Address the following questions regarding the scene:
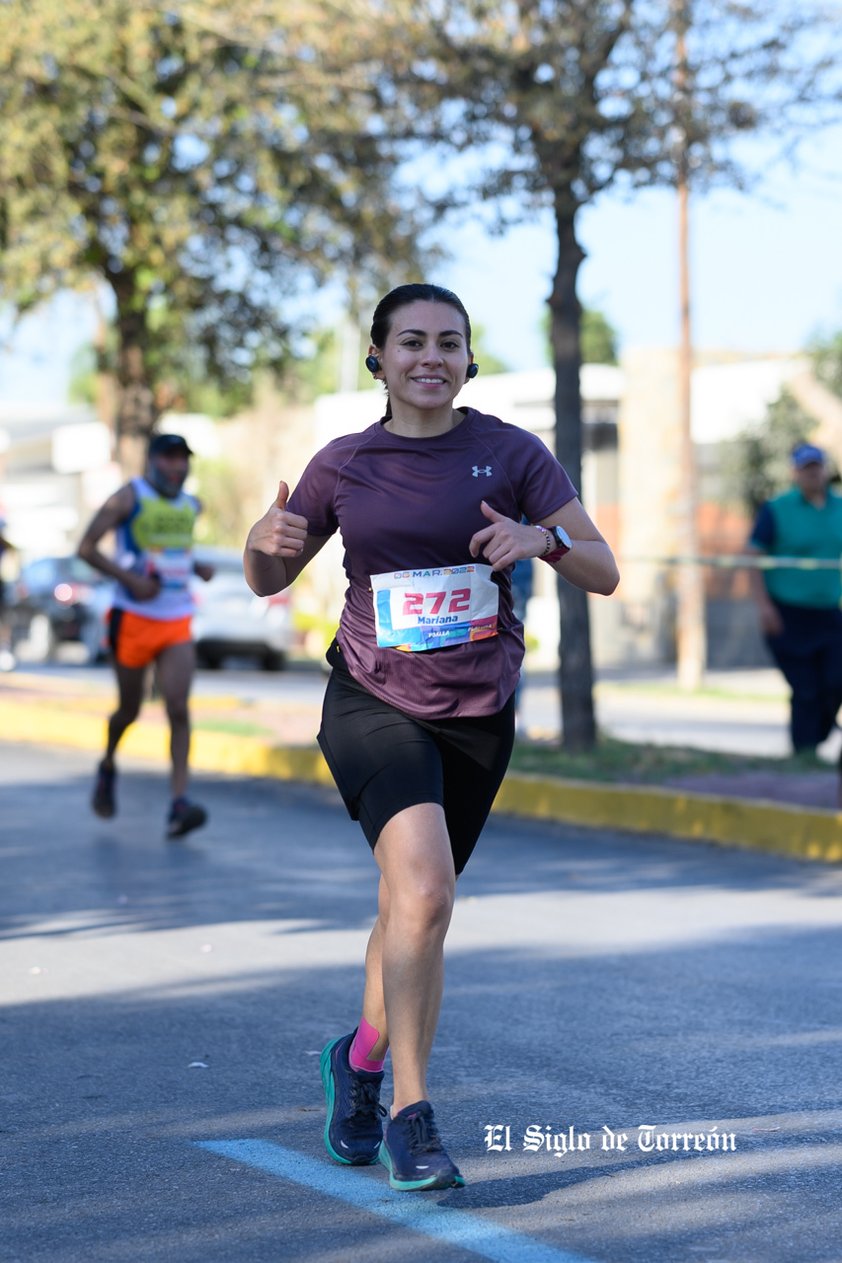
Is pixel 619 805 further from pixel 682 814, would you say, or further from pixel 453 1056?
pixel 453 1056

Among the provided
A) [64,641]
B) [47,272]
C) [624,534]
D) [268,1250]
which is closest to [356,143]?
[47,272]

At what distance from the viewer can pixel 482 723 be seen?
→ 4.61 m

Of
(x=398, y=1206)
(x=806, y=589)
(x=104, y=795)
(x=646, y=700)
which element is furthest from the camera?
(x=646, y=700)

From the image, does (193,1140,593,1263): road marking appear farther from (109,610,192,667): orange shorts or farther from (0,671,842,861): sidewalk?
(0,671,842,861): sidewalk

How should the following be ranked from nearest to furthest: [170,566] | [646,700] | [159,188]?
[170,566] → [159,188] → [646,700]

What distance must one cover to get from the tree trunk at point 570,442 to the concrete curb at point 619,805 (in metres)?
1.16

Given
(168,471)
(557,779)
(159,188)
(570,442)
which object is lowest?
(557,779)

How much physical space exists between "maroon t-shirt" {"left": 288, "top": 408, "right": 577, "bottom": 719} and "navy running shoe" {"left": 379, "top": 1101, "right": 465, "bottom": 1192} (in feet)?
2.79

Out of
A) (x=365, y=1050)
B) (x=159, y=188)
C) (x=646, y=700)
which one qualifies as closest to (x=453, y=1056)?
(x=365, y=1050)

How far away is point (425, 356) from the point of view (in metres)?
4.56

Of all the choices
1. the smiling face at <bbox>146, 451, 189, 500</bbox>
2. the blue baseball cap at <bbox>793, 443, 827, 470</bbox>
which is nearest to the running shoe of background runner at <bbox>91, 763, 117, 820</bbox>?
the smiling face at <bbox>146, 451, 189, 500</bbox>

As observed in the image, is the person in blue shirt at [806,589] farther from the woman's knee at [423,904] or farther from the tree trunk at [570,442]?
the woman's knee at [423,904]

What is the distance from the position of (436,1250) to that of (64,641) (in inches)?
1061

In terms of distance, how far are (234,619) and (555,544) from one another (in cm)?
2308
